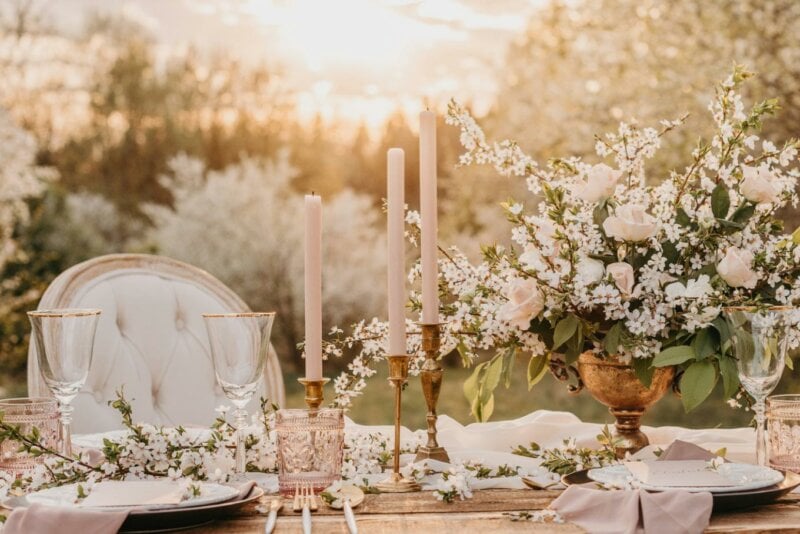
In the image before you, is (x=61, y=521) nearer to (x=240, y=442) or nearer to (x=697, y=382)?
(x=240, y=442)

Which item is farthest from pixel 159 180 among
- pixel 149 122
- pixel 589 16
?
pixel 589 16

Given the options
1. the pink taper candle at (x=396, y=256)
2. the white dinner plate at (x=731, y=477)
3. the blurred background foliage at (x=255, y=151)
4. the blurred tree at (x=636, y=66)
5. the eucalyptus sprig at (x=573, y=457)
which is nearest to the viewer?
the white dinner plate at (x=731, y=477)

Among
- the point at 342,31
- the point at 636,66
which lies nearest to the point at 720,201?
the point at 636,66

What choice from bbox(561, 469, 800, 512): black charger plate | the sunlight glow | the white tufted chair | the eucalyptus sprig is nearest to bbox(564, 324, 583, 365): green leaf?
the eucalyptus sprig

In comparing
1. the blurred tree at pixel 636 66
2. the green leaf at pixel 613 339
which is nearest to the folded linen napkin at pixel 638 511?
the green leaf at pixel 613 339

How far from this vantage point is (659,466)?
4.22 ft

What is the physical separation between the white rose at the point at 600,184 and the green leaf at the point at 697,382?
0.29m

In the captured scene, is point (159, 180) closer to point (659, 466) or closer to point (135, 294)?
point (135, 294)

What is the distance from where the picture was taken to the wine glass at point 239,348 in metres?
1.31

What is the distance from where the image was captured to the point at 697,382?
1357 mm

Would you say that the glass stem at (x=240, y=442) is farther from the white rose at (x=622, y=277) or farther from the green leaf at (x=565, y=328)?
the white rose at (x=622, y=277)

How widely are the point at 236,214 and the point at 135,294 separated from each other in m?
5.87

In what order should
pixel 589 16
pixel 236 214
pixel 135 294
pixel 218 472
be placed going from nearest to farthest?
pixel 218 472, pixel 135 294, pixel 589 16, pixel 236 214

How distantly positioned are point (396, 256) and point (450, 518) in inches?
13.9
